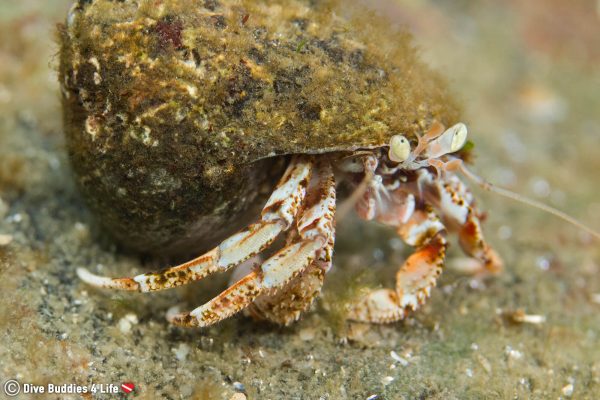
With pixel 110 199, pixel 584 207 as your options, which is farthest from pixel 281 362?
pixel 584 207

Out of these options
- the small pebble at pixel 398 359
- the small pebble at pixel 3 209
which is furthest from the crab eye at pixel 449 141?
the small pebble at pixel 3 209

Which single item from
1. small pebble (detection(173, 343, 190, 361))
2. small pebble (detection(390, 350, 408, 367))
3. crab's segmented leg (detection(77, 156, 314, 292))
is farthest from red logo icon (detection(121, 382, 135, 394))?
small pebble (detection(390, 350, 408, 367))

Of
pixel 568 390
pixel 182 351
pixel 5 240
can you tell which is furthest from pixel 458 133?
pixel 5 240

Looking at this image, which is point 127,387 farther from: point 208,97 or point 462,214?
point 462,214

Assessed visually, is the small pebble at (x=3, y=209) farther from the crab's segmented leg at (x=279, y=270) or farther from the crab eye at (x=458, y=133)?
the crab eye at (x=458, y=133)

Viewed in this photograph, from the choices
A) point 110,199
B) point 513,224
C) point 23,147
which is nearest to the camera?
point 110,199

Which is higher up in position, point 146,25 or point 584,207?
point 146,25

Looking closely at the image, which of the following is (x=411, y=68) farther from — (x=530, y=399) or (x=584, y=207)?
(x=584, y=207)
